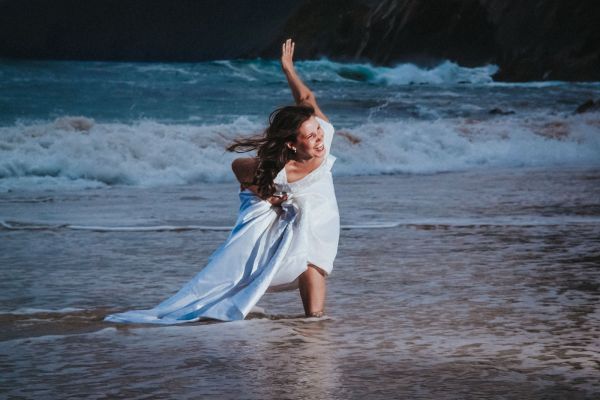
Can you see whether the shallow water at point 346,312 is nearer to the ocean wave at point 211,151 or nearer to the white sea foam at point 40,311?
the white sea foam at point 40,311

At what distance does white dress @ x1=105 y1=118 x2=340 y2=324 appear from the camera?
16.6 feet

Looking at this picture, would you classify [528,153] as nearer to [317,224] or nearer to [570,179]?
[570,179]

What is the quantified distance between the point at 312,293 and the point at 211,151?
1241cm

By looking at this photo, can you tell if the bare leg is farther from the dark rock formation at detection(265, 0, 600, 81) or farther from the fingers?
→ the dark rock formation at detection(265, 0, 600, 81)

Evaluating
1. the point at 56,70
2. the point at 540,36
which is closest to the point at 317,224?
the point at 56,70

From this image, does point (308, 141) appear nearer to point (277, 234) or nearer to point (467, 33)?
point (277, 234)

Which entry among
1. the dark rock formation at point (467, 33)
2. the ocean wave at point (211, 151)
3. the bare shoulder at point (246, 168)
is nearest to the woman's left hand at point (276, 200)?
the bare shoulder at point (246, 168)

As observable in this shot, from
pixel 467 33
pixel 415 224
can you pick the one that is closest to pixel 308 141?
pixel 415 224

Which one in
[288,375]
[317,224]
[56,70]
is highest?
[56,70]

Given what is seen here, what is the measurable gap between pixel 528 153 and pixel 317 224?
1409 cm

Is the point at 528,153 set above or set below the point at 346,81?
below

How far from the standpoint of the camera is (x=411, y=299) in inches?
220

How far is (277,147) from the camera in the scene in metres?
5.20

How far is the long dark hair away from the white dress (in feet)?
0.16
